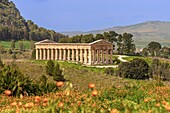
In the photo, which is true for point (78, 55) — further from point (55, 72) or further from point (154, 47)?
point (55, 72)

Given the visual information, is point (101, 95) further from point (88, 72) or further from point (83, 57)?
point (83, 57)

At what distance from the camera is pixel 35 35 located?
181625mm

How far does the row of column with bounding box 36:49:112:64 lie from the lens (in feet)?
349

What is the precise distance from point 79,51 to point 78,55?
161cm

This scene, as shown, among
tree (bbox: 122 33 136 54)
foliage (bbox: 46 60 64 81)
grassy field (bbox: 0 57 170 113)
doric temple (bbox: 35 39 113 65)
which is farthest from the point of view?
tree (bbox: 122 33 136 54)

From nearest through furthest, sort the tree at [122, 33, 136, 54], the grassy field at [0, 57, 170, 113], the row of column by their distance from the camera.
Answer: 1. the grassy field at [0, 57, 170, 113]
2. the row of column
3. the tree at [122, 33, 136, 54]

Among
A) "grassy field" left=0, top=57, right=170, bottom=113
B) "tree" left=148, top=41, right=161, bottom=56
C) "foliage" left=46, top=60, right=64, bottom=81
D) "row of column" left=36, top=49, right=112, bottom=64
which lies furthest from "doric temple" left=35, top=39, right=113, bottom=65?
"grassy field" left=0, top=57, right=170, bottom=113

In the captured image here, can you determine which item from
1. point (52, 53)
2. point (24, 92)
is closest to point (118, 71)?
point (52, 53)

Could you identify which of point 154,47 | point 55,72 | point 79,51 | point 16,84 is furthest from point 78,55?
point 16,84

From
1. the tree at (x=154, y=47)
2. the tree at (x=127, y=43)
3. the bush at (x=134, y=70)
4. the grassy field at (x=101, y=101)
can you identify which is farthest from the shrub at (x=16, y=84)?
the tree at (x=154, y=47)

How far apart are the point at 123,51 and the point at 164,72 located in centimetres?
5501

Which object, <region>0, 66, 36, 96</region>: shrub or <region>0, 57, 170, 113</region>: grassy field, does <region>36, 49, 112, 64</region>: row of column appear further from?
<region>0, 57, 170, 113</region>: grassy field

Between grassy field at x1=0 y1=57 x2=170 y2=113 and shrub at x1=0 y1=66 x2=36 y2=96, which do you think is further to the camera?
shrub at x1=0 y1=66 x2=36 y2=96

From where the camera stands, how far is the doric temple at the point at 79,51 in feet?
347
